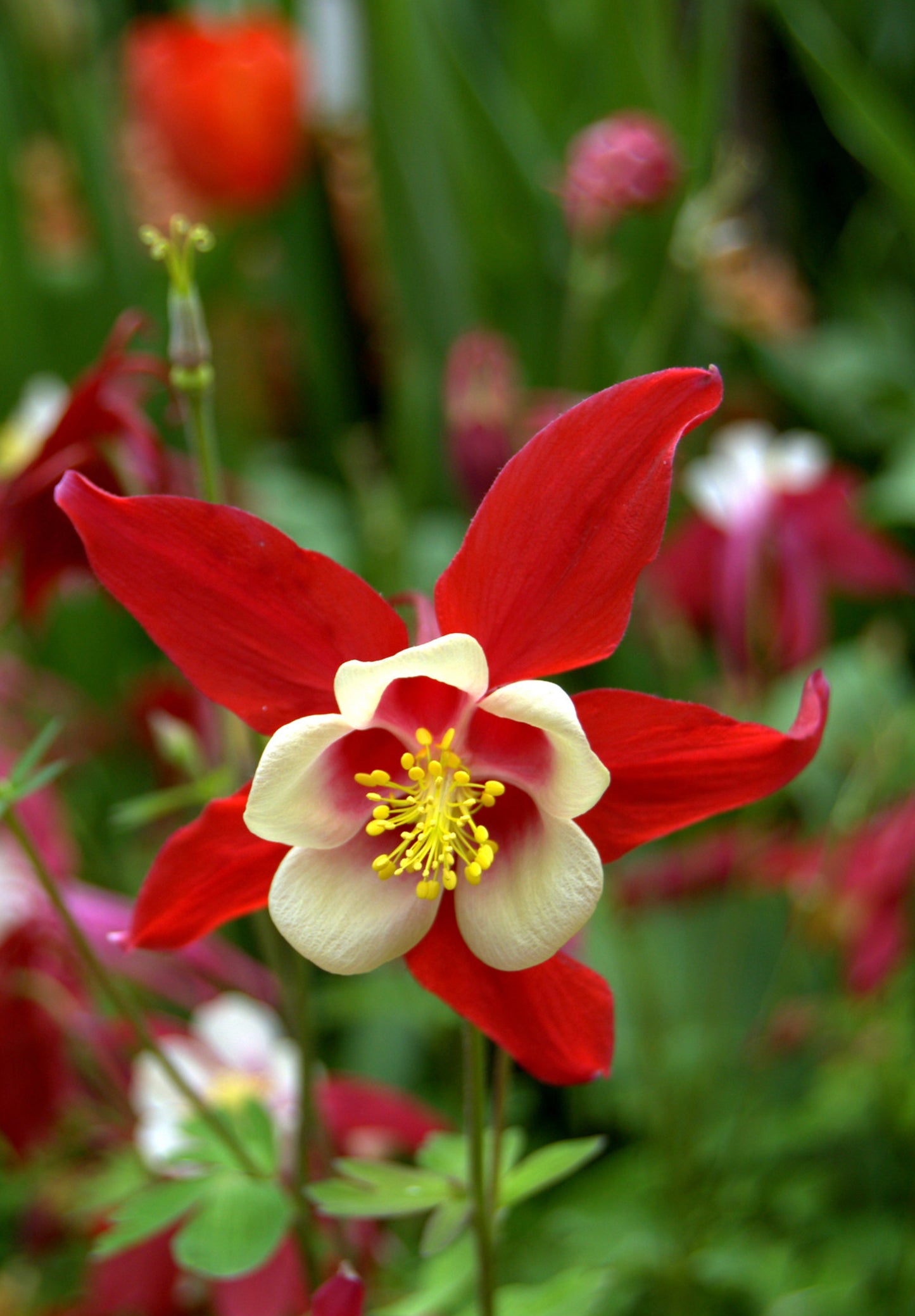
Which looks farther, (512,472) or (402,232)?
(402,232)

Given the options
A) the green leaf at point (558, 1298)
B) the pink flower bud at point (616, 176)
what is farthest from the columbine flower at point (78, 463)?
the pink flower bud at point (616, 176)

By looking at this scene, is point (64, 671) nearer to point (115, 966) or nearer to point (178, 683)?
point (178, 683)

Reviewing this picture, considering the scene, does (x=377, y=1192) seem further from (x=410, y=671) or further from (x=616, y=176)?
(x=616, y=176)

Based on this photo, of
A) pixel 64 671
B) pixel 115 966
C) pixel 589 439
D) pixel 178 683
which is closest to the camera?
pixel 589 439

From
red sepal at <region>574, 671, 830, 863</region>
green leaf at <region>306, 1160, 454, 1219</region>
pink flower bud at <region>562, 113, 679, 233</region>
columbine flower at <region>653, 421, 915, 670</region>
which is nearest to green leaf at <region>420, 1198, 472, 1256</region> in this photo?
green leaf at <region>306, 1160, 454, 1219</region>

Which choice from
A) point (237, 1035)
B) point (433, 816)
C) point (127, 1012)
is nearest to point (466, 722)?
point (433, 816)

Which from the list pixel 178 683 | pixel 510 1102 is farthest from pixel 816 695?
pixel 178 683
